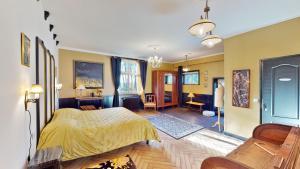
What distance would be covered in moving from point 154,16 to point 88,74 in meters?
3.85

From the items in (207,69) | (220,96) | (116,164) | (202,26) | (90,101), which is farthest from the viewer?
(207,69)

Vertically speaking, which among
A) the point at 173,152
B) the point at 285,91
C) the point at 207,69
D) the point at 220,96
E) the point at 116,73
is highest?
the point at 207,69

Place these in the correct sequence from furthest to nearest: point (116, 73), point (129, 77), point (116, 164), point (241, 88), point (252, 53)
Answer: point (129, 77), point (116, 73), point (241, 88), point (252, 53), point (116, 164)

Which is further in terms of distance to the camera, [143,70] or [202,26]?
[143,70]

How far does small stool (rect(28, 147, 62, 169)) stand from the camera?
5.03 feet

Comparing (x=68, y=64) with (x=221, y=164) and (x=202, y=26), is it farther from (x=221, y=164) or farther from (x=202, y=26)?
(x=221, y=164)

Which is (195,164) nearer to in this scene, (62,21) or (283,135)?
(283,135)

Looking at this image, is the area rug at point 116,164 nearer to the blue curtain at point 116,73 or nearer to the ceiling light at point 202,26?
the ceiling light at point 202,26

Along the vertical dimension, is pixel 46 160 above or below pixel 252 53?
below

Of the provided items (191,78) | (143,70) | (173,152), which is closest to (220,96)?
(173,152)

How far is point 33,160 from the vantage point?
63.1 inches

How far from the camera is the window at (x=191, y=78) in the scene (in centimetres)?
680

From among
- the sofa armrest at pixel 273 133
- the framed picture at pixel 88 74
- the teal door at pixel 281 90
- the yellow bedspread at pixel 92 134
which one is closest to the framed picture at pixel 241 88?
the teal door at pixel 281 90

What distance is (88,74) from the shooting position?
208 inches
